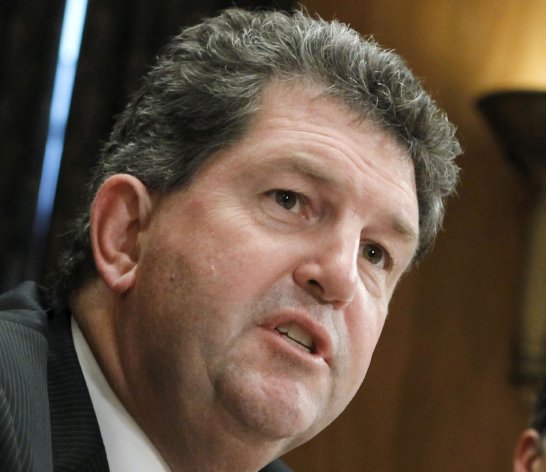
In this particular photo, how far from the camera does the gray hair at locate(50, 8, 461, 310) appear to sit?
6.19ft

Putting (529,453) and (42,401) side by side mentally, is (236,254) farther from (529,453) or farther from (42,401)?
(529,453)

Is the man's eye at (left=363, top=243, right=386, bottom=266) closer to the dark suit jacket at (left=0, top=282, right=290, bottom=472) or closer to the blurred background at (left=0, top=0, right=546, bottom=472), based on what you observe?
the dark suit jacket at (left=0, top=282, right=290, bottom=472)

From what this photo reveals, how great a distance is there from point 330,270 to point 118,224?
0.41 m

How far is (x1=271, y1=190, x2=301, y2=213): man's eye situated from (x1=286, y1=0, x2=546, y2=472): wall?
2599 mm

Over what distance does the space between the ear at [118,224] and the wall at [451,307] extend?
102 inches

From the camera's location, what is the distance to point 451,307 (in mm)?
4344

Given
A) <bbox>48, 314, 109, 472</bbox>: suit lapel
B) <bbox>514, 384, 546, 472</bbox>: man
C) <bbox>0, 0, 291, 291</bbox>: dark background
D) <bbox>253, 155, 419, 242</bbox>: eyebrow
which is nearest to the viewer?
<bbox>48, 314, 109, 472</bbox>: suit lapel

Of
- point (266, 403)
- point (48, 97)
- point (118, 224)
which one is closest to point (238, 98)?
point (118, 224)

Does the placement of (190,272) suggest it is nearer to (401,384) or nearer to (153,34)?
(401,384)

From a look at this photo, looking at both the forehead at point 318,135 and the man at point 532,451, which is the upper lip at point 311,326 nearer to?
the forehead at point 318,135

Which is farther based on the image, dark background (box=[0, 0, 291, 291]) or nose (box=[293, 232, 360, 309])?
dark background (box=[0, 0, 291, 291])

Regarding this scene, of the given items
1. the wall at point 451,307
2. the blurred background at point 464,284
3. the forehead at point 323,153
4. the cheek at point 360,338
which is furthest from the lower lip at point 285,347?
the wall at point 451,307

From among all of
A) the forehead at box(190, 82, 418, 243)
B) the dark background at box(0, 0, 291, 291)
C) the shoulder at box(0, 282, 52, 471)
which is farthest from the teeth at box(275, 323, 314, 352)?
the dark background at box(0, 0, 291, 291)

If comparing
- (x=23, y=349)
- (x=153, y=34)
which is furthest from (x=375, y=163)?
(x=153, y=34)
